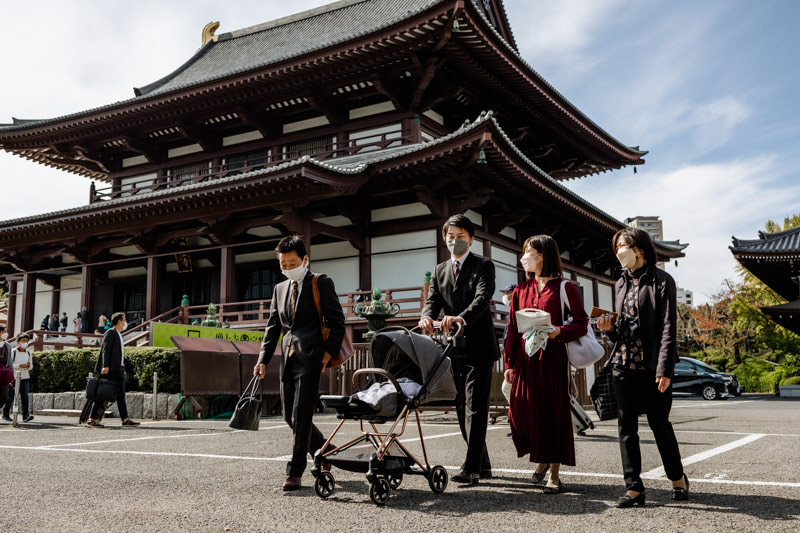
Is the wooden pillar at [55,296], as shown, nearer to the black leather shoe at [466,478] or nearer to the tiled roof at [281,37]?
the tiled roof at [281,37]

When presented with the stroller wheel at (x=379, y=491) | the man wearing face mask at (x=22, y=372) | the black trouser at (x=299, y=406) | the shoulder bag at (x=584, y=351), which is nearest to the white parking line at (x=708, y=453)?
the shoulder bag at (x=584, y=351)

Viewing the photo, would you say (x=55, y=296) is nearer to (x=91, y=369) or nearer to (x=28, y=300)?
(x=28, y=300)

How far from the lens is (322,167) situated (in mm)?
13922

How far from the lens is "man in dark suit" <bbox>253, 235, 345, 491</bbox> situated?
14.0 ft

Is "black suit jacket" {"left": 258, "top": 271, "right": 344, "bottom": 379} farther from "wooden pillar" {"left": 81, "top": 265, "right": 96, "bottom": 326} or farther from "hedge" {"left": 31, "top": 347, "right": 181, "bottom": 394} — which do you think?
"wooden pillar" {"left": 81, "top": 265, "right": 96, "bottom": 326}

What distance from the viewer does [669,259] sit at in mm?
23469

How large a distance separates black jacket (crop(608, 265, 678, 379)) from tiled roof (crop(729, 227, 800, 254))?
2089 centimetres

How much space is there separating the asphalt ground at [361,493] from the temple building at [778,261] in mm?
17350

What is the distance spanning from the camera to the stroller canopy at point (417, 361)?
4.20 meters

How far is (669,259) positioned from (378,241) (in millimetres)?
12150

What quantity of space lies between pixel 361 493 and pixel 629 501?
1.61m

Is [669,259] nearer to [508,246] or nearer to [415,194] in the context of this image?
[508,246]

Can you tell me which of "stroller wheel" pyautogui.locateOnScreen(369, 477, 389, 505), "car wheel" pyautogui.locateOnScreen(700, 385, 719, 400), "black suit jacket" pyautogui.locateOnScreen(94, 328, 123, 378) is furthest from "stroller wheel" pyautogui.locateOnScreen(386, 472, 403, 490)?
"car wheel" pyautogui.locateOnScreen(700, 385, 719, 400)

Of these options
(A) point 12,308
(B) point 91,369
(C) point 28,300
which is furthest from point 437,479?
(A) point 12,308
